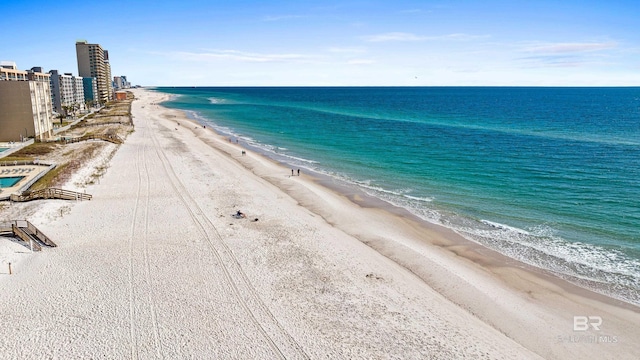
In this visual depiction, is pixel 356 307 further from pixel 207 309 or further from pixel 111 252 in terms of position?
pixel 111 252

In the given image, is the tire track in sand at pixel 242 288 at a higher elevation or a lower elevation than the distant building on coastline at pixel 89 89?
lower

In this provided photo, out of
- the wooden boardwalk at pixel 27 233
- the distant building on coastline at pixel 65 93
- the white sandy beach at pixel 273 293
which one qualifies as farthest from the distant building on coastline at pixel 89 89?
the wooden boardwalk at pixel 27 233

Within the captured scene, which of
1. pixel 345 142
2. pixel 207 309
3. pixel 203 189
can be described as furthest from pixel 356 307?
pixel 345 142

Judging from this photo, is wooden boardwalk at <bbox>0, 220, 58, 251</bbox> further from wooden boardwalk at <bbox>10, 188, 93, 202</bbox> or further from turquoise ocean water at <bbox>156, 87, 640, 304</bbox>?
turquoise ocean water at <bbox>156, 87, 640, 304</bbox>

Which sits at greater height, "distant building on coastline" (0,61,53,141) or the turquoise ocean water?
"distant building on coastline" (0,61,53,141)

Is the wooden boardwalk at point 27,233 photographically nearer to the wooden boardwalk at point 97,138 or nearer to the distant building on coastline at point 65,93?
the wooden boardwalk at point 97,138

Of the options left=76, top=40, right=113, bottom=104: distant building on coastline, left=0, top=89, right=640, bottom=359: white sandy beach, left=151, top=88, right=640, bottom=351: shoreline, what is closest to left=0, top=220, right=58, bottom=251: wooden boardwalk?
left=0, top=89, right=640, bottom=359: white sandy beach
